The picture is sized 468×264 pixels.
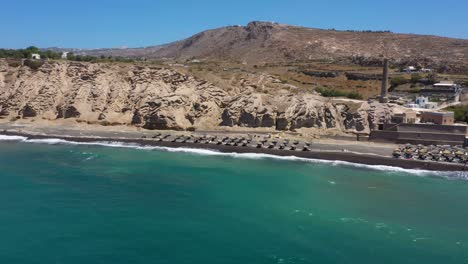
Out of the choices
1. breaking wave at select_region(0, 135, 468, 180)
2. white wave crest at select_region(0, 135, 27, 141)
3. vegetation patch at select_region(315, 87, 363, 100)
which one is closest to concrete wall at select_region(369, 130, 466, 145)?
breaking wave at select_region(0, 135, 468, 180)

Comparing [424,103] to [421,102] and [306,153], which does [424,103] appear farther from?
[306,153]

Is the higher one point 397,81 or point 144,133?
point 397,81

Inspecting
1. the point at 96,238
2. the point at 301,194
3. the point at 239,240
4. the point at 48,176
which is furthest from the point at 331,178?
the point at 48,176

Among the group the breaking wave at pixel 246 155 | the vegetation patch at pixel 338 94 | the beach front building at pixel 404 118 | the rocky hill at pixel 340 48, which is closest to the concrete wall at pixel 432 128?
the beach front building at pixel 404 118

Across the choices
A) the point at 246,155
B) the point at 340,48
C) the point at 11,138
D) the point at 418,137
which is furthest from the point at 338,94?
the point at 340,48

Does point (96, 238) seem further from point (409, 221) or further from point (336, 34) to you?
point (336, 34)

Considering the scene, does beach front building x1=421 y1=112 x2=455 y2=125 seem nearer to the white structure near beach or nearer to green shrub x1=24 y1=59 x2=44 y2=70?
the white structure near beach
